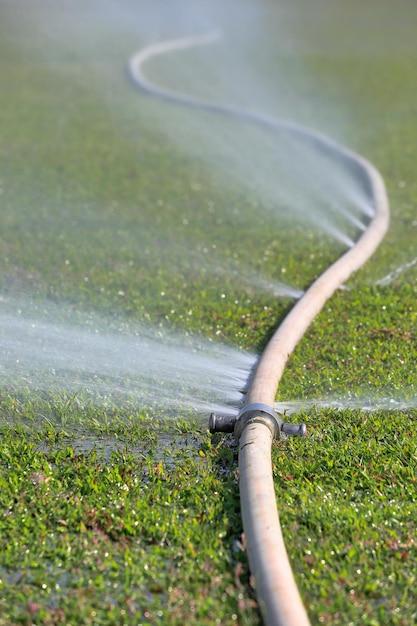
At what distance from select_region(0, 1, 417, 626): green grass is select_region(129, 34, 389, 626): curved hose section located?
86mm

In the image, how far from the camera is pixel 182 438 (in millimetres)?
4281

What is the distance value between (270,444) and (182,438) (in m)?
0.47

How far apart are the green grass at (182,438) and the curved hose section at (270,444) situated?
9 centimetres

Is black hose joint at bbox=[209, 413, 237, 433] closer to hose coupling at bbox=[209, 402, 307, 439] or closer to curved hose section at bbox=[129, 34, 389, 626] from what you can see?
hose coupling at bbox=[209, 402, 307, 439]

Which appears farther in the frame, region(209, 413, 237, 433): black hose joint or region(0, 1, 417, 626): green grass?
region(209, 413, 237, 433): black hose joint

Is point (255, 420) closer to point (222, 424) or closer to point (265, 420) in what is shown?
point (265, 420)

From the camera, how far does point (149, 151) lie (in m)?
10.6

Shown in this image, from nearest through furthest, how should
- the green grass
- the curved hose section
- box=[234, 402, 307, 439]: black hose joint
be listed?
the curved hose section < the green grass < box=[234, 402, 307, 439]: black hose joint

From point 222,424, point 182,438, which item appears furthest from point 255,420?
point 182,438

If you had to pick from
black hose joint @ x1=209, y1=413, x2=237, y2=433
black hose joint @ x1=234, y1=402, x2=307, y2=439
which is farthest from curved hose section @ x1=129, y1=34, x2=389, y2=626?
black hose joint @ x1=209, y1=413, x2=237, y2=433

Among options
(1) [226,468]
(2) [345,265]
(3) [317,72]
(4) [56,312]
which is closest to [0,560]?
(1) [226,468]

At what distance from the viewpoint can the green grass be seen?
3.21 metres

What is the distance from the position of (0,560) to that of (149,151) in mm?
7597

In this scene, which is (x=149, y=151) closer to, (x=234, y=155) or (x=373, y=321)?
(x=234, y=155)
